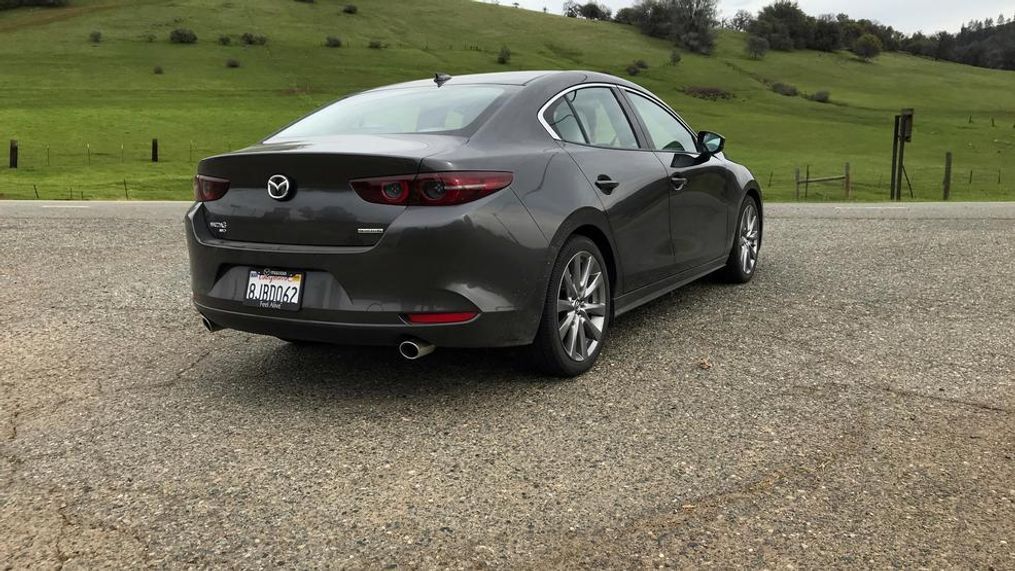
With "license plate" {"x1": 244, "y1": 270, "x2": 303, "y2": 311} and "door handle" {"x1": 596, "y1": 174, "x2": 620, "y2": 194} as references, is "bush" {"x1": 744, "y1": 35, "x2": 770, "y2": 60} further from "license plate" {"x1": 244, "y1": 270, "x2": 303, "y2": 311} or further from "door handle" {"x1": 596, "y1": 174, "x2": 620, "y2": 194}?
"license plate" {"x1": 244, "y1": 270, "x2": 303, "y2": 311}

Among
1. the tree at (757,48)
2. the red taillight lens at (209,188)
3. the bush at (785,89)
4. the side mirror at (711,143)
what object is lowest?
the red taillight lens at (209,188)

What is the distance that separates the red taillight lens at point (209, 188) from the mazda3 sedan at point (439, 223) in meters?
0.01

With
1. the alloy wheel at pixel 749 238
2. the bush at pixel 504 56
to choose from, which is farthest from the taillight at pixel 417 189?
the bush at pixel 504 56

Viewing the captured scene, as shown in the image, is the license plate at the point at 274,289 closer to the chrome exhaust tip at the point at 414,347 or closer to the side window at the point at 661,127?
the chrome exhaust tip at the point at 414,347

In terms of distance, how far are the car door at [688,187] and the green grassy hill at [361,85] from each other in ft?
71.8

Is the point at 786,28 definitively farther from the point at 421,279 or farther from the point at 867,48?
the point at 421,279

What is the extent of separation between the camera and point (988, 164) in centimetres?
5150

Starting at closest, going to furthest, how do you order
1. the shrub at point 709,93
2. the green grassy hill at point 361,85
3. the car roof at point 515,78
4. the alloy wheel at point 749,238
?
the car roof at point 515,78
the alloy wheel at point 749,238
the green grassy hill at point 361,85
the shrub at point 709,93

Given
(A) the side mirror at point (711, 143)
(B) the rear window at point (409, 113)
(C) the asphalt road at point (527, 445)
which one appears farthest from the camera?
(A) the side mirror at point (711, 143)

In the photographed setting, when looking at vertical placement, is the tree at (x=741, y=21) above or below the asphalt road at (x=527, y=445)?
above

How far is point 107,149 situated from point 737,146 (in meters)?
37.8

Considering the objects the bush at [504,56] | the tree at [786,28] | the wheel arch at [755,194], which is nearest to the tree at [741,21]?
the tree at [786,28]

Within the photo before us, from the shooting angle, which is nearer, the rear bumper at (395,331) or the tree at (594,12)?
the rear bumper at (395,331)

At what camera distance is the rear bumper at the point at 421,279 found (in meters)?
3.54
